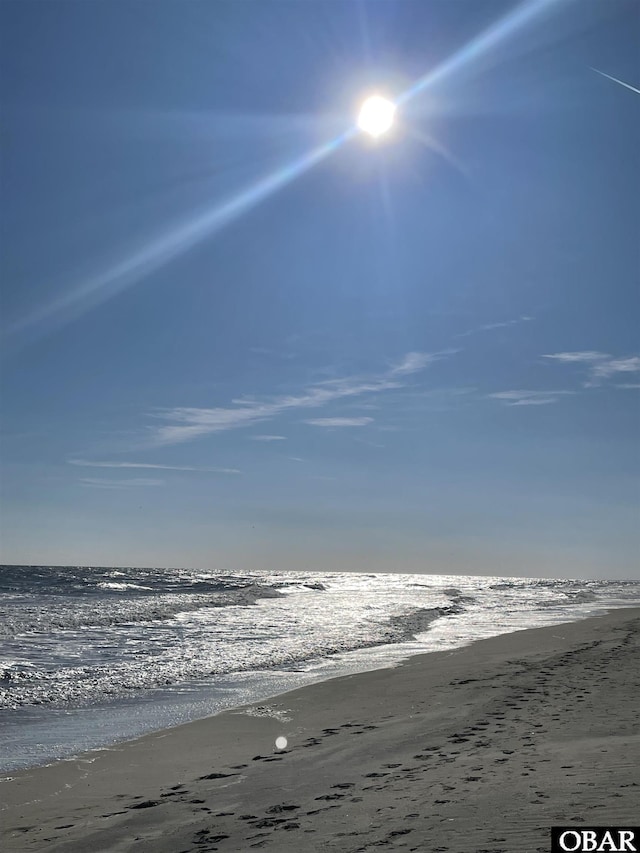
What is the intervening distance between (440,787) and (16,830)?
400cm

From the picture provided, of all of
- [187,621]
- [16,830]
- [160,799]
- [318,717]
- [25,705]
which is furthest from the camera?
[187,621]

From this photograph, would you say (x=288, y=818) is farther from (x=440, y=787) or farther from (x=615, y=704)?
(x=615, y=704)

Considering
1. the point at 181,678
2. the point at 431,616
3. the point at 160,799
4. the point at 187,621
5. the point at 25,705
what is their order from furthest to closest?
the point at 431,616 → the point at 187,621 → the point at 181,678 → the point at 25,705 → the point at 160,799

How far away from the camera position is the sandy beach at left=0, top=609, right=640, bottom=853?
5.25 m

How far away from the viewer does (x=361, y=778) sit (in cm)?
700

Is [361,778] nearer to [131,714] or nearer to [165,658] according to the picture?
[131,714]

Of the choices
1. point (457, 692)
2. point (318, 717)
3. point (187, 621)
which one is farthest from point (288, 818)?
point (187, 621)

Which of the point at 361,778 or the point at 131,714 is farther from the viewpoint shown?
the point at 131,714

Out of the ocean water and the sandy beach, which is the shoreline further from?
the sandy beach

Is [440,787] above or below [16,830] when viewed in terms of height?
above

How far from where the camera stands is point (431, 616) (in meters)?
33.6

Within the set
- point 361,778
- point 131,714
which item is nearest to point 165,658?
point 131,714

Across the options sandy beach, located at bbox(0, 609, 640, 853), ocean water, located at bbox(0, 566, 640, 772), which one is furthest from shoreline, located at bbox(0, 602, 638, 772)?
sandy beach, located at bbox(0, 609, 640, 853)

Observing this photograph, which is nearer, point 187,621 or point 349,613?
point 187,621
